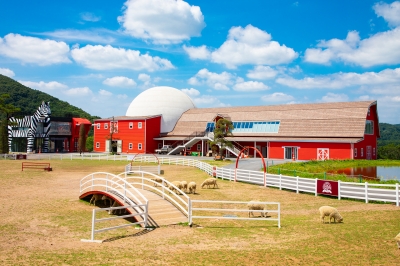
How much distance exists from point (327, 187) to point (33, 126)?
57.1 meters

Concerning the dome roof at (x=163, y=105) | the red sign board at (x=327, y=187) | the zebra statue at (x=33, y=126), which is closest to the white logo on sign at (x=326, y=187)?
the red sign board at (x=327, y=187)

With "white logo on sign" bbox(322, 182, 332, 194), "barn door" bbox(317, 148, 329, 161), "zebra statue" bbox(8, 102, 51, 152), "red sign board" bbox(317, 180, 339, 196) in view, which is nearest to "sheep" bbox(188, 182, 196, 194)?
"red sign board" bbox(317, 180, 339, 196)

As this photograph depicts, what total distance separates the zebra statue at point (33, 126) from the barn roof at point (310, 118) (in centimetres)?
2532

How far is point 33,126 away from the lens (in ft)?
212

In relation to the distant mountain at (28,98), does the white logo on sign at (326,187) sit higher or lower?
lower

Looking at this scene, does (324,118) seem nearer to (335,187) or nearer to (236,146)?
(236,146)

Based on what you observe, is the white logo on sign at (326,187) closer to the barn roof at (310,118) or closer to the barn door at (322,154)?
the barn door at (322,154)

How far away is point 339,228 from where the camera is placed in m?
13.4

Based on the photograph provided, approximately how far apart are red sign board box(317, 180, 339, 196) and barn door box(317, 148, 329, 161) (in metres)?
23.2

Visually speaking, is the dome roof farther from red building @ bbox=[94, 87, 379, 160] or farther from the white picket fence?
the white picket fence

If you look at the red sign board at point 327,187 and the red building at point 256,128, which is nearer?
the red sign board at point 327,187

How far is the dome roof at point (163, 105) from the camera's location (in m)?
63.8

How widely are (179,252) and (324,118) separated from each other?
4108cm

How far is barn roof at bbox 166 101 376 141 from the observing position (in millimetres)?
Answer: 45000
